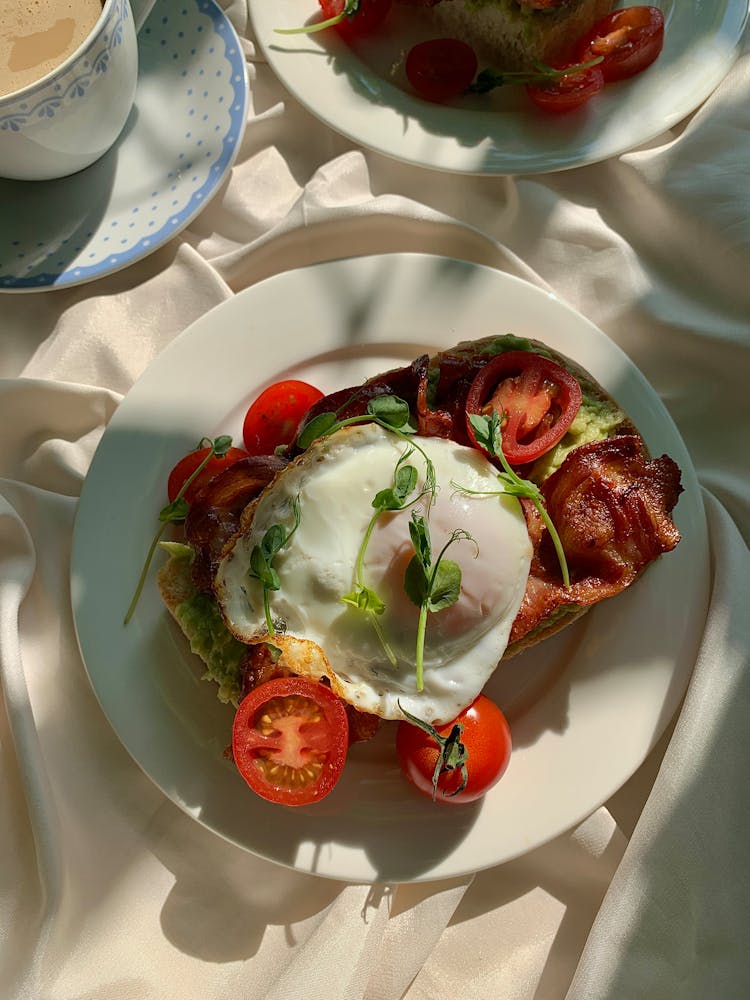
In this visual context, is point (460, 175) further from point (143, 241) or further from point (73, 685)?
point (73, 685)

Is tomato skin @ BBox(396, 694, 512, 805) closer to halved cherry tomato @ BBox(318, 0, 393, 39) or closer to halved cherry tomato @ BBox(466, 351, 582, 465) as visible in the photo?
halved cherry tomato @ BBox(466, 351, 582, 465)

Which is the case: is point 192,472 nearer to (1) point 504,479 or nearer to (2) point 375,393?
(2) point 375,393

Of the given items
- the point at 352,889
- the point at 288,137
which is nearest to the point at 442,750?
the point at 352,889

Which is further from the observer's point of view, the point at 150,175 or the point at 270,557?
the point at 150,175

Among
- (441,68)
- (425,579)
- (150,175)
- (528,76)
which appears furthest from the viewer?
(441,68)

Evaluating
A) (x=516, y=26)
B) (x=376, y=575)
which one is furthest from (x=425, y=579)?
(x=516, y=26)

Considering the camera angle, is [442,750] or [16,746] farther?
[16,746]
